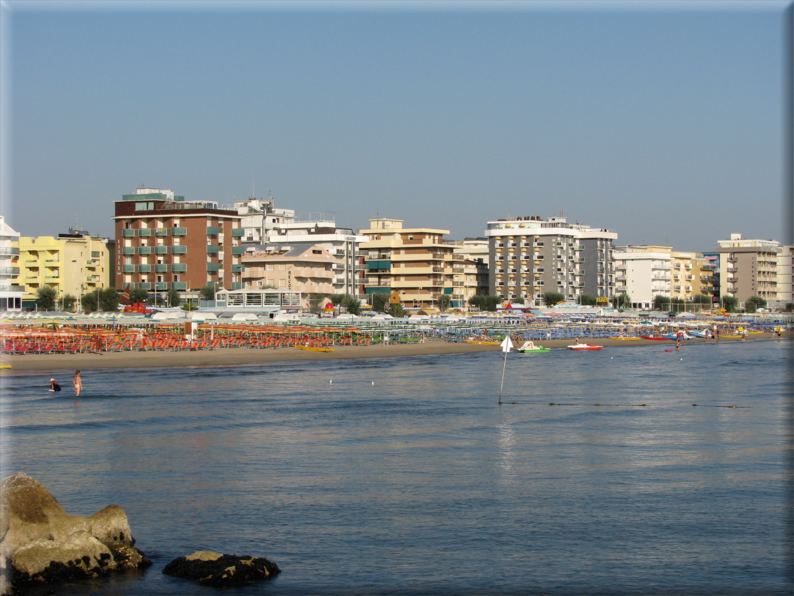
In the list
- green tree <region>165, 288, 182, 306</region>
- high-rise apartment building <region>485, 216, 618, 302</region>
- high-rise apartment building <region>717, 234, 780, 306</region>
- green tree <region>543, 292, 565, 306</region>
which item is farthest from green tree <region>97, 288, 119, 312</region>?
high-rise apartment building <region>717, 234, 780, 306</region>

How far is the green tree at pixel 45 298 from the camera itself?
109m

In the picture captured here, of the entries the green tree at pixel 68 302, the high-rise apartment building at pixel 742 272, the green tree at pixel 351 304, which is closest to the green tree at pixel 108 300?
the green tree at pixel 68 302

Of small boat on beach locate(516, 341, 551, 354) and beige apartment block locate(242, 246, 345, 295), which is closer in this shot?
small boat on beach locate(516, 341, 551, 354)

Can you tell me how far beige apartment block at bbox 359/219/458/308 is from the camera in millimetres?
132625

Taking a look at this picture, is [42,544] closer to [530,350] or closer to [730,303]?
[530,350]

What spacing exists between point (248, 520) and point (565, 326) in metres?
93.8

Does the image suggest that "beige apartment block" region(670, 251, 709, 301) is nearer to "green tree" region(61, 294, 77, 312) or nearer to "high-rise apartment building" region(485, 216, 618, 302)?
"high-rise apartment building" region(485, 216, 618, 302)

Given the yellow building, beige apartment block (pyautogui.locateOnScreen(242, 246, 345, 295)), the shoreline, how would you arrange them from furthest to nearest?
the yellow building, beige apartment block (pyautogui.locateOnScreen(242, 246, 345, 295)), the shoreline

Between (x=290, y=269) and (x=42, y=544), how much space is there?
96.8 meters

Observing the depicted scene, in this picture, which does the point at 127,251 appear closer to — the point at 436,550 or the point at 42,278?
the point at 42,278

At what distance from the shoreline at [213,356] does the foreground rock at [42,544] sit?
3981cm

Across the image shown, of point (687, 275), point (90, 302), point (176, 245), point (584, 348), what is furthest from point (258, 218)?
point (687, 275)

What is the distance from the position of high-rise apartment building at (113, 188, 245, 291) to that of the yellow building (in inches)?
245

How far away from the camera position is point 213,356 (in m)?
65.3
